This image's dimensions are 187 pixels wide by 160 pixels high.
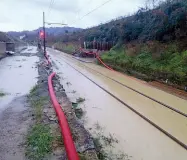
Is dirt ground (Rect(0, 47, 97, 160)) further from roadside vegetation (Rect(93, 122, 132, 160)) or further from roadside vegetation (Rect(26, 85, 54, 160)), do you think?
roadside vegetation (Rect(93, 122, 132, 160))

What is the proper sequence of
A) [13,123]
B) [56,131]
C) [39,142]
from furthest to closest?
[13,123]
[56,131]
[39,142]

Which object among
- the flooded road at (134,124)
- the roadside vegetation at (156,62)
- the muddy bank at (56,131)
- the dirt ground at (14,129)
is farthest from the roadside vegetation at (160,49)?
the dirt ground at (14,129)

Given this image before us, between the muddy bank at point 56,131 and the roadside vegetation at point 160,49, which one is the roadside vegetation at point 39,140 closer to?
the muddy bank at point 56,131

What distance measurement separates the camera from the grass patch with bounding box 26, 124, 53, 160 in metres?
5.62

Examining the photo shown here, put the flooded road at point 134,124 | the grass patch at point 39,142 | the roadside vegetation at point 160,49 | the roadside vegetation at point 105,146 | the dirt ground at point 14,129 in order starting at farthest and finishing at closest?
1. the roadside vegetation at point 160,49
2. the flooded road at point 134,124
3. the roadside vegetation at point 105,146
4. the dirt ground at point 14,129
5. the grass patch at point 39,142

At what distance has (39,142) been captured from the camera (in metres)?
6.14

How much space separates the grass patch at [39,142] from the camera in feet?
18.4

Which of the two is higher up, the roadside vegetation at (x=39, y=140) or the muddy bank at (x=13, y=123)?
the roadside vegetation at (x=39, y=140)

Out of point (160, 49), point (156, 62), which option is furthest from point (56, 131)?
point (160, 49)

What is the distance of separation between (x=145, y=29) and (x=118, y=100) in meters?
15.2

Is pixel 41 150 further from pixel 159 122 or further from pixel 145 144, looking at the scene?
pixel 159 122

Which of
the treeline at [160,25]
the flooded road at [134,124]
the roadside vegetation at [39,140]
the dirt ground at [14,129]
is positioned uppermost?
the treeline at [160,25]

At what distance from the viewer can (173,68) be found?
16219mm

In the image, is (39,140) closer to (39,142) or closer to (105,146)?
(39,142)
